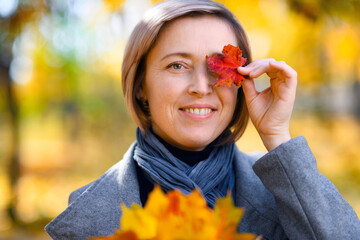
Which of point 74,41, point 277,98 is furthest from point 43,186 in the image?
point 277,98

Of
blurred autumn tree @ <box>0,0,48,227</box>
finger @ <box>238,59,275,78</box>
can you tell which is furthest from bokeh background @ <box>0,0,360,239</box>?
finger @ <box>238,59,275,78</box>

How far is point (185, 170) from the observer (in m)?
1.60

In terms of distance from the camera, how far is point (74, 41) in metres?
5.35

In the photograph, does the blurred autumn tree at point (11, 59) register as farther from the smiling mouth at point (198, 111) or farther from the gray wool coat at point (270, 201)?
the smiling mouth at point (198, 111)

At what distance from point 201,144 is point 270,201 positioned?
45 centimetres

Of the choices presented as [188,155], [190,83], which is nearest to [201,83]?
[190,83]

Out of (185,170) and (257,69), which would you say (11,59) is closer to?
(185,170)

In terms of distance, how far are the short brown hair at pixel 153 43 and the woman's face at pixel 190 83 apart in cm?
4

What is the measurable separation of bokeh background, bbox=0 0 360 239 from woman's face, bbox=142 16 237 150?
5.60 ft

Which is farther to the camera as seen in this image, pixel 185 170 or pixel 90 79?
pixel 90 79

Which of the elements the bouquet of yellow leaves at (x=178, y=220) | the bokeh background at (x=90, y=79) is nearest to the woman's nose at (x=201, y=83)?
the bouquet of yellow leaves at (x=178, y=220)

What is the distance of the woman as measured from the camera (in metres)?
1.37

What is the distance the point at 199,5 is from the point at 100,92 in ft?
24.2

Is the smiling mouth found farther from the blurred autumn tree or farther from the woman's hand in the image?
the blurred autumn tree
